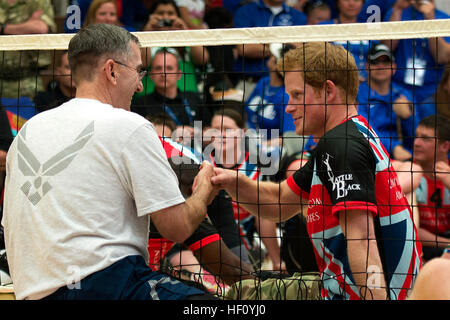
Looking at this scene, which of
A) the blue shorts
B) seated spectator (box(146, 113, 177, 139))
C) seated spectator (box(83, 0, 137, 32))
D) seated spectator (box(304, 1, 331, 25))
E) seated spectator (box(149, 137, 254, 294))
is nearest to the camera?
the blue shorts

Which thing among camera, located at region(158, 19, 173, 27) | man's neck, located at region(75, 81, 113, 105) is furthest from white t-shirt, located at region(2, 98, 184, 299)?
camera, located at region(158, 19, 173, 27)

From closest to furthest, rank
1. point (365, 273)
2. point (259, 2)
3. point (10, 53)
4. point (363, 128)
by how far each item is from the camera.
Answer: point (365, 273) → point (363, 128) → point (10, 53) → point (259, 2)

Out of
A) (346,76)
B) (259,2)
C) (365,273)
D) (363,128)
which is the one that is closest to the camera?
(365,273)

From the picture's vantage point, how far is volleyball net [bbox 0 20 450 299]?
358 centimetres

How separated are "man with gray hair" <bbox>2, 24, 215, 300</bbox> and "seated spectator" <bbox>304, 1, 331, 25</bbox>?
567 cm

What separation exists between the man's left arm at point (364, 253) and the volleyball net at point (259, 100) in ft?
0.68

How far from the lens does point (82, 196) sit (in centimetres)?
256

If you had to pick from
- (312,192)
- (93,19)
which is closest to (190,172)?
(312,192)

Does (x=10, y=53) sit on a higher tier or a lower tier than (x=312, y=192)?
higher

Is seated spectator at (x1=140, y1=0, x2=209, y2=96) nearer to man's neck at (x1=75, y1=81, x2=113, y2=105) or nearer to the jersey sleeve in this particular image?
the jersey sleeve

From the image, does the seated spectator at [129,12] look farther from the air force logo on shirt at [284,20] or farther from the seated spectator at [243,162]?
the seated spectator at [243,162]
